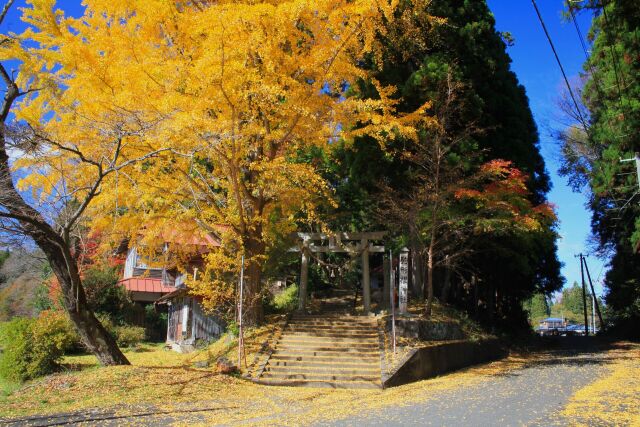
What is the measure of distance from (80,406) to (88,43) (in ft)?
23.5

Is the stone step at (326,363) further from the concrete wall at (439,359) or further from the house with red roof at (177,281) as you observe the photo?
the house with red roof at (177,281)

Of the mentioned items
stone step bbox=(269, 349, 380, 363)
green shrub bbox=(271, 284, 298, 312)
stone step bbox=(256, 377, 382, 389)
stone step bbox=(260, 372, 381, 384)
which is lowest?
stone step bbox=(256, 377, 382, 389)

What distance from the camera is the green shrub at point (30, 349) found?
9.79 meters

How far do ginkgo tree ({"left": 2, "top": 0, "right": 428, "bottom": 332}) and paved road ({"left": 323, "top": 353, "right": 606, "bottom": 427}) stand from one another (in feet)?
16.9

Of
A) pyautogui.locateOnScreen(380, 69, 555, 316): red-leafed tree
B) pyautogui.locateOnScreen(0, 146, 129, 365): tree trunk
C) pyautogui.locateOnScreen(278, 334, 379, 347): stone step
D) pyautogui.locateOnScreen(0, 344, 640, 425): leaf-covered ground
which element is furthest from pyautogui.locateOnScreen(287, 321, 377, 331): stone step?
pyautogui.locateOnScreen(0, 146, 129, 365): tree trunk

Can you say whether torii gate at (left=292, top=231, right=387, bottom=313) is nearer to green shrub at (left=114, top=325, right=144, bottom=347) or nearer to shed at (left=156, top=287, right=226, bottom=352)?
shed at (left=156, top=287, right=226, bottom=352)

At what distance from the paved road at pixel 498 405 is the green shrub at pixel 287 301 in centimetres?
753

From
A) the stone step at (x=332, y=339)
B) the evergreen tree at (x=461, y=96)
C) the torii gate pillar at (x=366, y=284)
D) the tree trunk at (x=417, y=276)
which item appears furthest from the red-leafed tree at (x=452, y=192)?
the tree trunk at (x=417, y=276)

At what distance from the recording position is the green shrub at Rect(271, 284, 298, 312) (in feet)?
52.7

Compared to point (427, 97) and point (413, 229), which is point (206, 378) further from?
point (427, 97)

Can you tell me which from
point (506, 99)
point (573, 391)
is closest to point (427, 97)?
point (506, 99)

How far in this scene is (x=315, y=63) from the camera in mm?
10727

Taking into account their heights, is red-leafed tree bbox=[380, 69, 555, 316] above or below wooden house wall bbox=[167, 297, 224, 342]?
above

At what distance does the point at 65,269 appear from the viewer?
1006 cm
